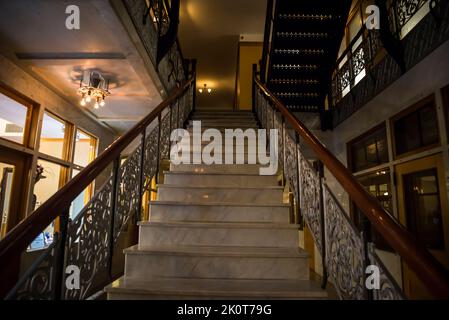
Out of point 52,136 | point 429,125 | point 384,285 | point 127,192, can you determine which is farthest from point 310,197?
point 52,136

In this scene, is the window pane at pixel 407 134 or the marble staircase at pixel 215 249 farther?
the window pane at pixel 407 134

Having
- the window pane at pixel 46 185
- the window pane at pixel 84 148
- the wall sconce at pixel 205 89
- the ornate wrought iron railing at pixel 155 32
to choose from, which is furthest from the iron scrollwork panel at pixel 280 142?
the wall sconce at pixel 205 89

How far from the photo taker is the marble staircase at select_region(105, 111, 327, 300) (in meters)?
1.62

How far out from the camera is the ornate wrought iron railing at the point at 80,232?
1036mm

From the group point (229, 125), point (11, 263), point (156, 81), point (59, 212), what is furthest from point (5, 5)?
point (229, 125)

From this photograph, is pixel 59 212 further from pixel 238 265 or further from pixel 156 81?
pixel 156 81

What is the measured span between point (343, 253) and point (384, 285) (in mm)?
382

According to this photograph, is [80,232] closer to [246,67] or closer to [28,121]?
[28,121]

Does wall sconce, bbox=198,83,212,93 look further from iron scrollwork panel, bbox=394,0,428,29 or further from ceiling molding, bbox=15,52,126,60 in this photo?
iron scrollwork panel, bbox=394,0,428,29

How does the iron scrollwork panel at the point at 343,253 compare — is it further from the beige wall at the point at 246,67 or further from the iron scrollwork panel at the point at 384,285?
the beige wall at the point at 246,67

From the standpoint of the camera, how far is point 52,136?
14.0 ft

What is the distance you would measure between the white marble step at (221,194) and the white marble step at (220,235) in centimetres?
51

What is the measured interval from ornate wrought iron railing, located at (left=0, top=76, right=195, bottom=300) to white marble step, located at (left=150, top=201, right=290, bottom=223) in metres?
0.21

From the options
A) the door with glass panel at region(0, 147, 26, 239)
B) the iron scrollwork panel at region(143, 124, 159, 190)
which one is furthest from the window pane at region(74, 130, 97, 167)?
the iron scrollwork panel at region(143, 124, 159, 190)
